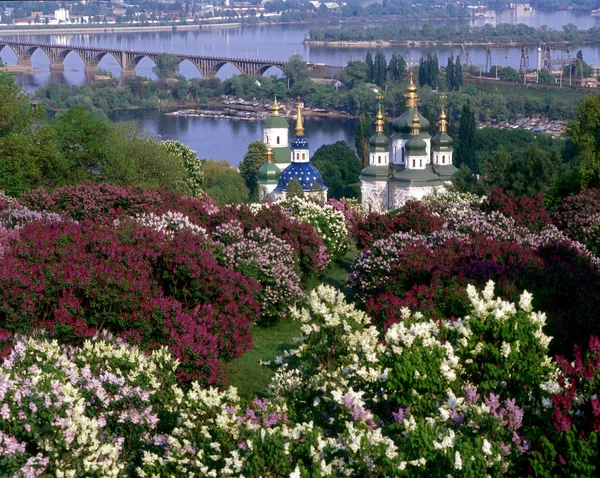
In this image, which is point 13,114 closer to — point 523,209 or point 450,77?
point 523,209

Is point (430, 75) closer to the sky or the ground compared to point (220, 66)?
closer to the sky

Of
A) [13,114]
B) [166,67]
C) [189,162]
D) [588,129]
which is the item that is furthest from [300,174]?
[166,67]

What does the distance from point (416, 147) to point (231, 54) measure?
6969 centimetres

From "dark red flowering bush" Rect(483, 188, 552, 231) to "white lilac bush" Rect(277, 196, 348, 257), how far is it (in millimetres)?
1610

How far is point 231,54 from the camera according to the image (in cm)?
9169

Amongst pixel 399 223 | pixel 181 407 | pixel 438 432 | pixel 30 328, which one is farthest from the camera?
pixel 399 223

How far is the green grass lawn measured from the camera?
8547mm

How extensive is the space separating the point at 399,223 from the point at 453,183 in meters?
10.3

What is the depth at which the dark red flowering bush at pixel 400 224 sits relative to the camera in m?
11.9

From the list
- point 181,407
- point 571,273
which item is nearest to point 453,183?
point 571,273

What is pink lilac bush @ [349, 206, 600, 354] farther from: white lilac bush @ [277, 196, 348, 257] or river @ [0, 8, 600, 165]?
river @ [0, 8, 600, 165]

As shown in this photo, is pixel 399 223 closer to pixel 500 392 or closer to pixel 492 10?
pixel 500 392

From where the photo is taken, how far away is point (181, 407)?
244 inches

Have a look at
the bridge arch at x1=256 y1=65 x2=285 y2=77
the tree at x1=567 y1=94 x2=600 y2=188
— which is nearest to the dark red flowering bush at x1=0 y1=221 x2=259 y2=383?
the tree at x1=567 y1=94 x2=600 y2=188
